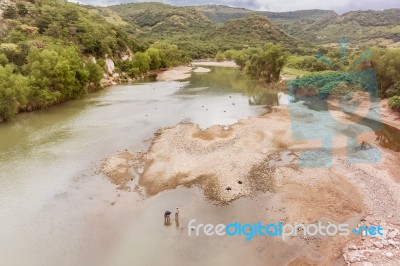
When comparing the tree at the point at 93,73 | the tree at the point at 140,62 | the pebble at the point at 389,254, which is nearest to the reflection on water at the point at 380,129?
the pebble at the point at 389,254

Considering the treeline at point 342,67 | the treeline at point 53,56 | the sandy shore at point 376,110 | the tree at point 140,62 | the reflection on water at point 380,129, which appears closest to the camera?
the reflection on water at point 380,129

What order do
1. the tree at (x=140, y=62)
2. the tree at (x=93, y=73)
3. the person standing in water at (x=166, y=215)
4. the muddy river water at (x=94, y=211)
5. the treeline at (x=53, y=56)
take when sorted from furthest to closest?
the tree at (x=140, y=62)
the tree at (x=93, y=73)
the treeline at (x=53, y=56)
the person standing in water at (x=166, y=215)
the muddy river water at (x=94, y=211)

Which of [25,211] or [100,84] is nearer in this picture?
[25,211]

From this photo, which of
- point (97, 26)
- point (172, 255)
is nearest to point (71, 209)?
point (172, 255)

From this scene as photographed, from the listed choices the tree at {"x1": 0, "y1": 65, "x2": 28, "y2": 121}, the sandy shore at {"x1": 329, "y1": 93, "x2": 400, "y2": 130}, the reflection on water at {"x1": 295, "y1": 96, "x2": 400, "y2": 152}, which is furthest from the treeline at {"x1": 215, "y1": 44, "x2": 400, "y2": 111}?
the tree at {"x1": 0, "y1": 65, "x2": 28, "y2": 121}

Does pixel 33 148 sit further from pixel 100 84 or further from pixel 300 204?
pixel 100 84

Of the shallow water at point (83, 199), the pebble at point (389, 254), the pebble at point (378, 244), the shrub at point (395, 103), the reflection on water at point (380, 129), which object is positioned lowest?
the reflection on water at point (380, 129)

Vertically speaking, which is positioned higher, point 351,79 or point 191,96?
point 351,79

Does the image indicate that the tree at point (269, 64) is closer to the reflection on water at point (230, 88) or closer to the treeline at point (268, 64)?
the treeline at point (268, 64)
